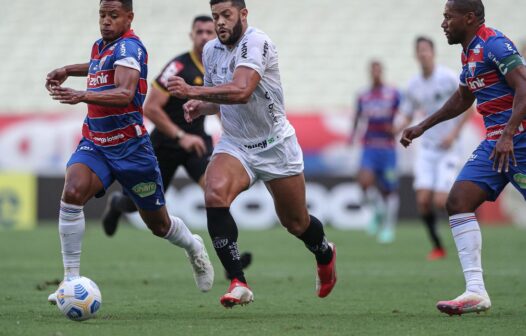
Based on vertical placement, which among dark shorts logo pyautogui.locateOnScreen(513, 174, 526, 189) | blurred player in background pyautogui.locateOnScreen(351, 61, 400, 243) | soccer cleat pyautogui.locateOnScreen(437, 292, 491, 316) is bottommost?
blurred player in background pyautogui.locateOnScreen(351, 61, 400, 243)

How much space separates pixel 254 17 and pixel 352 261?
1405cm

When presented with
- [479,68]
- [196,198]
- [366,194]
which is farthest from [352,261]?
[196,198]

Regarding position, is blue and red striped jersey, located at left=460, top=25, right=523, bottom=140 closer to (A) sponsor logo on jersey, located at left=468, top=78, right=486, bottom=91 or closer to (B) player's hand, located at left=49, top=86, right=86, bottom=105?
(A) sponsor logo on jersey, located at left=468, top=78, right=486, bottom=91

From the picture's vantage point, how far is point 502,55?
23.7ft

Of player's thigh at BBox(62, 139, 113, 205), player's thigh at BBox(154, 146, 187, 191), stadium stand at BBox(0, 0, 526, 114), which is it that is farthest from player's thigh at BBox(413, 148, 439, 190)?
stadium stand at BBox(0, 0, 526, 114)

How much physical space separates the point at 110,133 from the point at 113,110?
187mm

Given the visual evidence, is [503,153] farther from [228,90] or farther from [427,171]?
[427,171]

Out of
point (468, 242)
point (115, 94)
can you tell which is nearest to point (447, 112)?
point (468, 242)

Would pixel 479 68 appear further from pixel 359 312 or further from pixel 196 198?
pixel 196 198

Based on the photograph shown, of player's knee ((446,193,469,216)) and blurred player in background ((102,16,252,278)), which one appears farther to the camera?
blurred player in background ((102,16,252,278))

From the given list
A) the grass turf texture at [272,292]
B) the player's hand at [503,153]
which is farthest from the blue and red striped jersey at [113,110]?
the player's hand at [503,153]

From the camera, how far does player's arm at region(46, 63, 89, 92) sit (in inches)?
284

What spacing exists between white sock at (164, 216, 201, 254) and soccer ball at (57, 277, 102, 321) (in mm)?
1492

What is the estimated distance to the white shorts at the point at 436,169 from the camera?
13.6m
